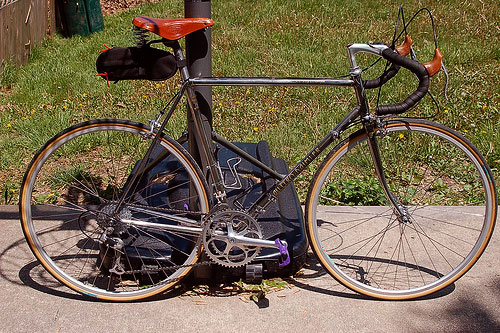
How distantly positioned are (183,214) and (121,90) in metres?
3.18

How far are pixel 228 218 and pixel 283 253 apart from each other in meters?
0.35

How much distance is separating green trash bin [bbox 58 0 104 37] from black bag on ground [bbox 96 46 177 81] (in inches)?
239

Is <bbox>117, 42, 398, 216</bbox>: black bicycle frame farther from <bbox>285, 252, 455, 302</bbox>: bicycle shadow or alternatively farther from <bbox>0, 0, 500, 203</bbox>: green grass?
<bbox>0, 0, 500, 203</bbox>: green grass

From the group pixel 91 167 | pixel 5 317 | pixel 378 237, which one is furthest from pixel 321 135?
pixel 5 317

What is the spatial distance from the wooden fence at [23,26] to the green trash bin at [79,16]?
165 millimetres

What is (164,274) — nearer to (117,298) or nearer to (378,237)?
(117,298)

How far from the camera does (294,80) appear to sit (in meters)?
2.89

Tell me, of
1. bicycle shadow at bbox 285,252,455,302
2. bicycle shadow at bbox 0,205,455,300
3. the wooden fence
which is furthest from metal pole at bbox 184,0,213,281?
the wooden fence

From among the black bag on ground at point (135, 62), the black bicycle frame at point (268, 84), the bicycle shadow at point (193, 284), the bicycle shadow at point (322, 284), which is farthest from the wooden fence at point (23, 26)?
the bicycle shadow at point (322, 284)

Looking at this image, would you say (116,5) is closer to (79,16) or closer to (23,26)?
(79,16)

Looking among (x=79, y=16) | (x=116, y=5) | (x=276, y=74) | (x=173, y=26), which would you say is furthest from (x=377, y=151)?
(x=116, y=5)

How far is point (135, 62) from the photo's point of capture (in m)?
2.89

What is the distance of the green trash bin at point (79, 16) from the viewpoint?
8500mm

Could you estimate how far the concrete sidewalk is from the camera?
301 cm
